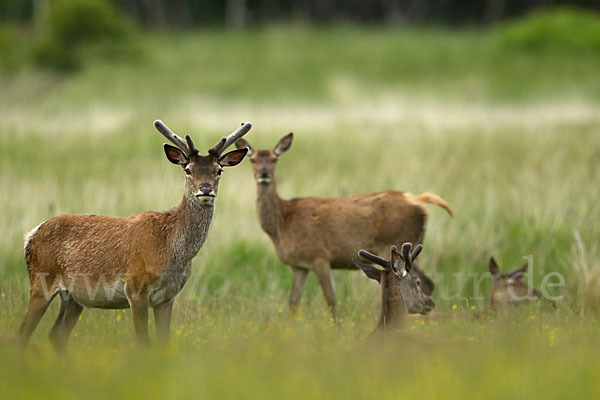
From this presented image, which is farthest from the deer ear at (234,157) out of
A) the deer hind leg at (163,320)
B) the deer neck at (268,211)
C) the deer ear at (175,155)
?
the deer neck at (268,211)

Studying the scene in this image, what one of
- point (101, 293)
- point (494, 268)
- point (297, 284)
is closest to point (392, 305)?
point (101, 293)

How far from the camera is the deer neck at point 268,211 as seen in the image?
30.1 feet

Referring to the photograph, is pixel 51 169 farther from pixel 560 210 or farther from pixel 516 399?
pixel 516 399

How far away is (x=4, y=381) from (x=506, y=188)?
994cm

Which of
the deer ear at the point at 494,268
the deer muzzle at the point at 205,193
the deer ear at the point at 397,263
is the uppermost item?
the deer muzzle at the point at 205,193

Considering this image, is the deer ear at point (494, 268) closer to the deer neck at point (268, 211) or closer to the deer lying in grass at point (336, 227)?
the deer lying in grass at point (336, 227)

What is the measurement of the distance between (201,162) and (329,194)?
6937 millimetres

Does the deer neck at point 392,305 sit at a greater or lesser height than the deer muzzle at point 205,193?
lesser

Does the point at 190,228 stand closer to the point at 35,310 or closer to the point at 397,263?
the point at 35,310

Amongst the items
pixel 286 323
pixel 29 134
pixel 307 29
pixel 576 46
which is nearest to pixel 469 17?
pixel 307 29

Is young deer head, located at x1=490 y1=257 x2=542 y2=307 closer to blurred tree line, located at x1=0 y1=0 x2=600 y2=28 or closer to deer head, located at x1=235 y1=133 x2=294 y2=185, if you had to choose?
deer head, located at x1=235 y1=133 x2=294 y2=185

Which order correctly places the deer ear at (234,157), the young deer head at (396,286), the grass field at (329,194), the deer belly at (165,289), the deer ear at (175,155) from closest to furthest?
1. the grass field at (329,194)
2. the deer belly at (165,289)
3. the young deer head at (396,286)
4. the deer ear at (175,155)
5. the deer ear at (234,157)

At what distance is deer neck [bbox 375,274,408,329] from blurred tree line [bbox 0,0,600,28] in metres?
51.4

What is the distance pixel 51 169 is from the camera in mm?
14844
